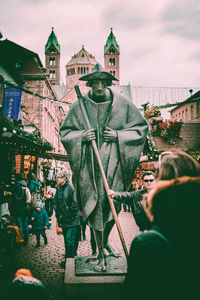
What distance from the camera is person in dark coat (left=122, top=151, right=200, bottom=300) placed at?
1329 millimetres

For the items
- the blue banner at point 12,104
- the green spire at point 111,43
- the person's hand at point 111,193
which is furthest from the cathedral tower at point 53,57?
the person's hand at point 111,193

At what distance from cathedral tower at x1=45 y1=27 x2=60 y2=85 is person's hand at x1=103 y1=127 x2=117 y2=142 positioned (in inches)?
3950

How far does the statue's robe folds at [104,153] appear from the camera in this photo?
2916 mm

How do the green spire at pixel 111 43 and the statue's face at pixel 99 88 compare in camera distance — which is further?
the green spire at pixel 111 43

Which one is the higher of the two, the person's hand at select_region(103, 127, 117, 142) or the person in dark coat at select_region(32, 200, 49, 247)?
the person's hand at select_region(103, 127, 117, 142)

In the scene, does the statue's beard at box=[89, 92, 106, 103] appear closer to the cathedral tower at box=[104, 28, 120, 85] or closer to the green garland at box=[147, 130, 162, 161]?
→ the green garland at box=[147, 130, 162, 161]

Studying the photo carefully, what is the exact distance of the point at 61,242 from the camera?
7504 millimetres

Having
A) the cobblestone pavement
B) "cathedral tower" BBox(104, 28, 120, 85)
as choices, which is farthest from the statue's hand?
"cathedral tower" BBox(104, 28, 120, 85)

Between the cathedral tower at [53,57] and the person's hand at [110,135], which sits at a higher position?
the cathedral tower at [53,57]

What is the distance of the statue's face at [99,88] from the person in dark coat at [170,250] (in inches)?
73.8

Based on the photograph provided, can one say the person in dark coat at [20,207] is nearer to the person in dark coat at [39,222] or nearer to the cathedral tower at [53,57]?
the person in dark coat at [39,222]

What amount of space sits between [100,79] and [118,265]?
6.20ft

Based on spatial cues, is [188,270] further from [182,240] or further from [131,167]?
[131,167]

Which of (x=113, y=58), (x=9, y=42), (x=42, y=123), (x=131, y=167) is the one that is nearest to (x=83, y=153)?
(x=131, y=167)
